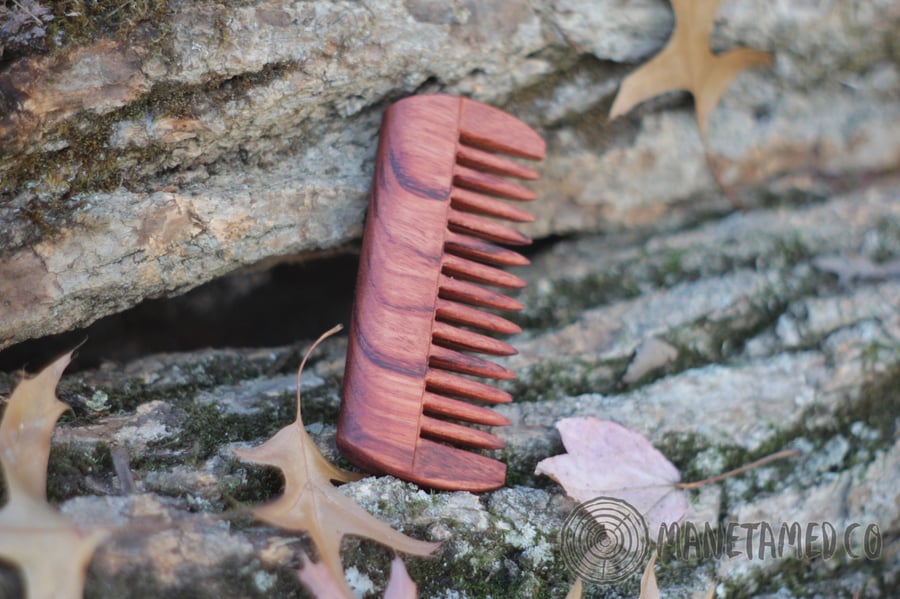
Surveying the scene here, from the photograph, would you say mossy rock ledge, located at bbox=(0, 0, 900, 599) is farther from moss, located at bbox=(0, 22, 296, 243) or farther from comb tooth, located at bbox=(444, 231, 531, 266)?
comb tooth, located at bbox=(444, 231, 531, 266)

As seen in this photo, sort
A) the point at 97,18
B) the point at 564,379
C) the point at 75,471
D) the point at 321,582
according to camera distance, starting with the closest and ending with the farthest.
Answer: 1. the point at 321,582
2. the point at 75,471
3. the point at 97,18
4. the point at 564,379

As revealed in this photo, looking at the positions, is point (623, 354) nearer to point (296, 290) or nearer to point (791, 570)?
point (791, 570)

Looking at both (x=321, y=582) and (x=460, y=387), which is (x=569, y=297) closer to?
(x=460, y=387)

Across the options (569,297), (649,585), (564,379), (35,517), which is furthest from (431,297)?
(35,517)

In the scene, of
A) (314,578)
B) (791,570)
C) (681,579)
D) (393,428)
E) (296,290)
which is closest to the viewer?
(314,578)

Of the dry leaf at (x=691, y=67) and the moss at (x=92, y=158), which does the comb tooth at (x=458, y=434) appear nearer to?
the moss at (x=92, y=158)

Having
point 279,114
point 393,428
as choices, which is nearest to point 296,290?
point 279,114

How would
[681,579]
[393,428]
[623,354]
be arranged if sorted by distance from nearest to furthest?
[393,428] → [681,579] → [623,354]

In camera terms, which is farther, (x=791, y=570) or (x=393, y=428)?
(x=791, y=570)
